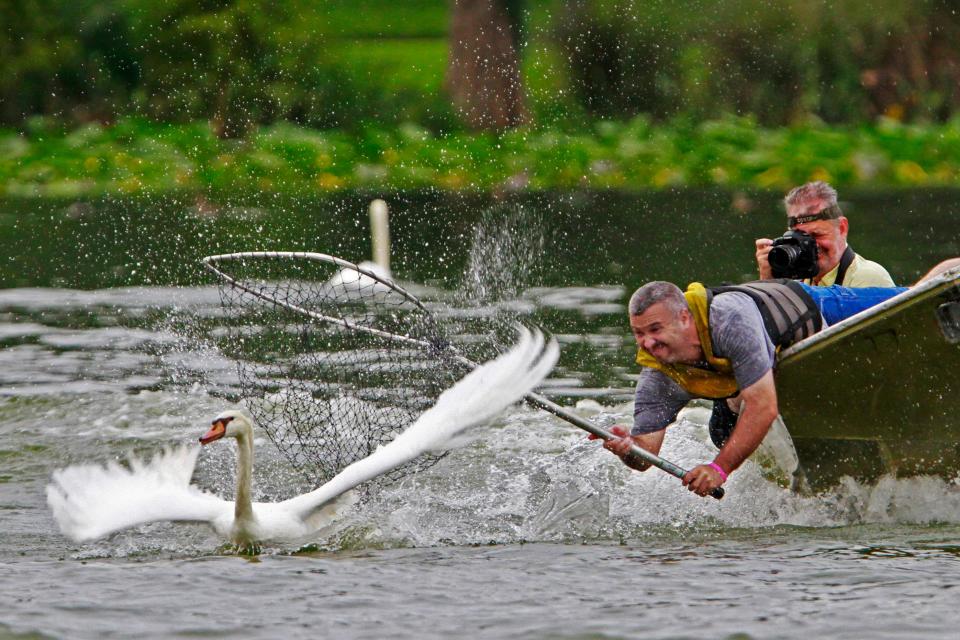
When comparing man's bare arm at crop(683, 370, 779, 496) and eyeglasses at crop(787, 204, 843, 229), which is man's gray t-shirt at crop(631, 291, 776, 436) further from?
eyeglasses at crop(787, 204, 843, 229)

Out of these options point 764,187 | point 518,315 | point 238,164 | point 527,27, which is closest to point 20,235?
point 238,164

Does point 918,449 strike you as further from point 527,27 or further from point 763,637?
point 527,27

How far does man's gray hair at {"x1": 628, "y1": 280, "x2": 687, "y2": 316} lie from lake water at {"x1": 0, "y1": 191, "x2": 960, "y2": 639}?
1219 mm

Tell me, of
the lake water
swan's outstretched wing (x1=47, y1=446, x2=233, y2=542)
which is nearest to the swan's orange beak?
swan's outstretched wing (x1=47, y1=446, x2=233, y2=542)

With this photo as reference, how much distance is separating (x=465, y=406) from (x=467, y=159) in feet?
63.4

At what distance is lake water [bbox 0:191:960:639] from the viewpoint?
22.9 feet

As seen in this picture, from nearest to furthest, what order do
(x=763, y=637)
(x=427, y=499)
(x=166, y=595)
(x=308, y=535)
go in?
(x=763, y=637)
(x=166, y=595)
(x=308, y=535)
(x=427, y=499)

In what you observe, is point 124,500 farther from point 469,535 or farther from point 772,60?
point 772,60

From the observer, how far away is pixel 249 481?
26.4ft

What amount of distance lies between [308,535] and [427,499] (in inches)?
38.4

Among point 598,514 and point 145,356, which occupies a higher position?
point 145,356

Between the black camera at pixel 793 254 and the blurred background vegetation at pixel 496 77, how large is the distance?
18677mm

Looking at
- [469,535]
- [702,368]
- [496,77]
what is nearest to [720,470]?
[702,368]

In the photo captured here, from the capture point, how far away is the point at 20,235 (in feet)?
66.5
